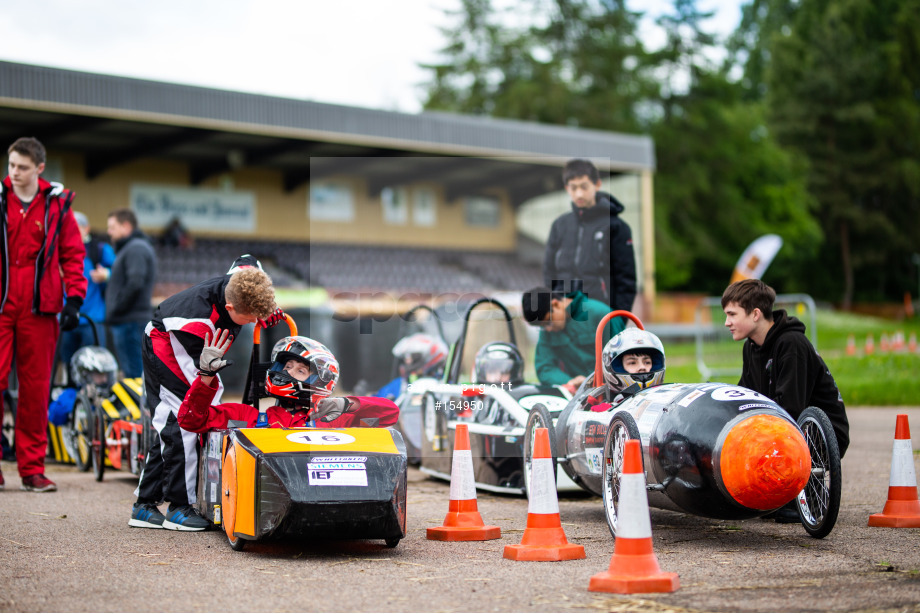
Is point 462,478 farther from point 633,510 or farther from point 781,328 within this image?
point 781,328

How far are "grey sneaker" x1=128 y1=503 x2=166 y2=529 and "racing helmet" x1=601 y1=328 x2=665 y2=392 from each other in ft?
9.00

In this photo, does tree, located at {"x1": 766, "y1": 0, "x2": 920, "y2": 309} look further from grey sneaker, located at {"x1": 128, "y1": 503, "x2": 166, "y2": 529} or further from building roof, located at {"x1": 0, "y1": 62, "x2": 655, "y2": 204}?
grey sneaker, located at {"x1": 128, "y1": 503, "x2": 166, "y2": 529}

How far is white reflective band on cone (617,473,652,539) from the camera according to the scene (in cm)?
419

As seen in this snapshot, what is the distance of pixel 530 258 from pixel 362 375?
65.3 feet

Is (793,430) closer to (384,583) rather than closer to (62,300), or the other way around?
(384,583)

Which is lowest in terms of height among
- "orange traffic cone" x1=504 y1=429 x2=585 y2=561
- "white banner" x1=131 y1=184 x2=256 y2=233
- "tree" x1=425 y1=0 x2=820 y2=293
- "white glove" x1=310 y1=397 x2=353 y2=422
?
"orange traffic cone" x1=504 y1=429 x2=585 y2=561

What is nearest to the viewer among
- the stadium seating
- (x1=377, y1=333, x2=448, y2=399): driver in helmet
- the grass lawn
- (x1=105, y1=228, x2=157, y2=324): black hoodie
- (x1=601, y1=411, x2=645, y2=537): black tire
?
(x1=601, y1=411, x2=645, y2=537): black tire

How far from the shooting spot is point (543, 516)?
194 inches

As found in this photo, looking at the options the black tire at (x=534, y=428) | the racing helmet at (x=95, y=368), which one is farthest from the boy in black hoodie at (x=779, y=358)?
the racing helmet at (x=95, y=368)

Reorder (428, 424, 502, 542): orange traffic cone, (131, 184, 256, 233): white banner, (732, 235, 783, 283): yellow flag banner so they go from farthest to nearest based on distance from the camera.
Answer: (131, 184, 256, 233): white banner → (732, 235, 783, 283): yellow flag banner → (428, 424, 502, 542): orange traffic cone

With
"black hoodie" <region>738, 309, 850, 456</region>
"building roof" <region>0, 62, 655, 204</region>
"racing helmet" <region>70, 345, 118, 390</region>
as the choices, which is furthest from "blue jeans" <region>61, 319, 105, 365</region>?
"building roof" <region>0, 62, 655, 204</region>

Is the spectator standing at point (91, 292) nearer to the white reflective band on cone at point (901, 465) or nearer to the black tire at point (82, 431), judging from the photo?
the black tire at point (82, 431)

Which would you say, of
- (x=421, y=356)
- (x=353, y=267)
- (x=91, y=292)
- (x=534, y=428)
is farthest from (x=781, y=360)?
(x=353, y=267)

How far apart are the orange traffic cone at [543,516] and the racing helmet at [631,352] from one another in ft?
4.15
